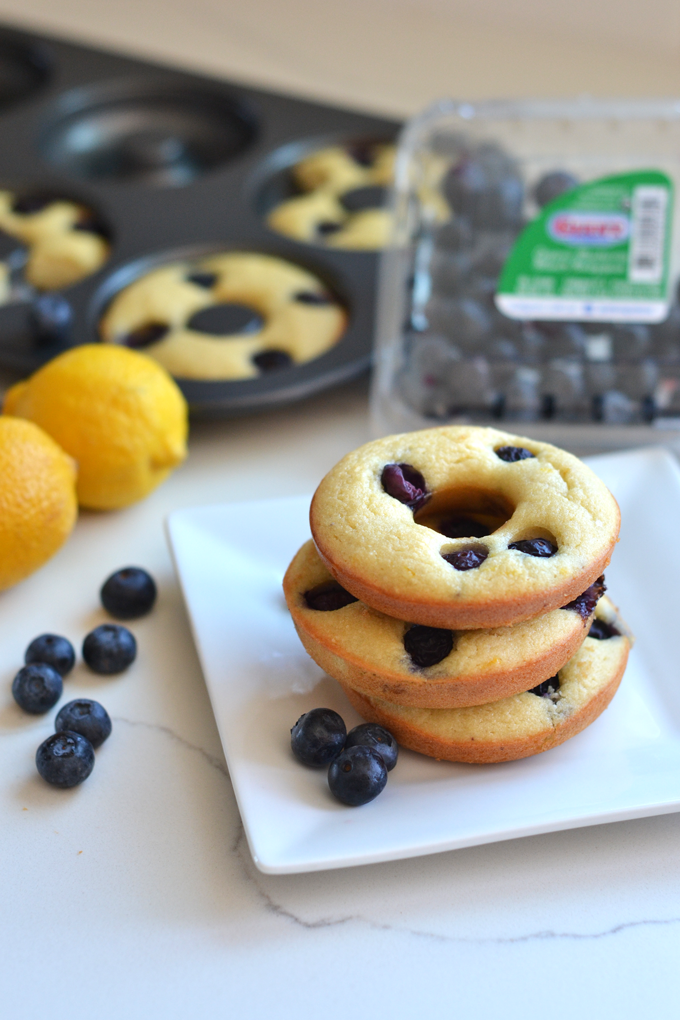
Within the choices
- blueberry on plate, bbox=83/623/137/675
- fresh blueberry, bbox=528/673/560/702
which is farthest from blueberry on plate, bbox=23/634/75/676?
fresh blueberry, bbox=528/673/560/702

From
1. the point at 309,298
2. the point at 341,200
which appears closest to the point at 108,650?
the point at 309,298

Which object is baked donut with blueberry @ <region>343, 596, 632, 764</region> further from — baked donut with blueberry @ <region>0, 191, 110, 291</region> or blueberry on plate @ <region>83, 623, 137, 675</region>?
baked donut with blueberry @ <region>0, 191, 110, 291</region>

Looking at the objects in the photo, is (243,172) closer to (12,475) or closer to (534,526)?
(12,475)

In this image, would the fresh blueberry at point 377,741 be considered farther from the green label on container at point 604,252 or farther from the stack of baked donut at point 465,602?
the green label on container at point 604,252

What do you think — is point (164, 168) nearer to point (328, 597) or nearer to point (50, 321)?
point (50, 321)

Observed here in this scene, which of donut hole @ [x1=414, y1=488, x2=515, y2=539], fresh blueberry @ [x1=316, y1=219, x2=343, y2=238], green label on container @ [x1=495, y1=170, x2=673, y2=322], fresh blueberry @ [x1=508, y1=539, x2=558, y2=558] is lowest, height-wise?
fresh blueberry @ [x1=316, y1=219, x2=343, y2=238]

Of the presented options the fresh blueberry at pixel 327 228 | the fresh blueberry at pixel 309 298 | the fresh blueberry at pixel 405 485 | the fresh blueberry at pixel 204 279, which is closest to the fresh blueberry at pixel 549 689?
the fresh blueberry at pixel 405 485

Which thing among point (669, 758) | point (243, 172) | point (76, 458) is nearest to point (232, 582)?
point (76, 458)

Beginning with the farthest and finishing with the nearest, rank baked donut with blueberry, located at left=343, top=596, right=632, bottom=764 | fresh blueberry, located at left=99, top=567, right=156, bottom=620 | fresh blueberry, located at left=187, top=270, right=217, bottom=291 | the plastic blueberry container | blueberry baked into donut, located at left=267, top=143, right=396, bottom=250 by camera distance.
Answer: blueberry baked into donut, located at left=267, top=143, right=396, bottom=250
fresh blueberry, located at left=187, top=270, right=217, bottom=291
the plastic blueberry container
fresh blueberry, located at left=99, top=567, right=156, bottom=620
baked donut with blueberry, located at left=343, top=596, right=632, bottom=764
